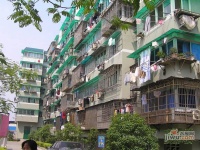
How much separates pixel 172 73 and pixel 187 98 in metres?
1.55

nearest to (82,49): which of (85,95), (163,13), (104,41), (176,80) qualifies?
(85,95)

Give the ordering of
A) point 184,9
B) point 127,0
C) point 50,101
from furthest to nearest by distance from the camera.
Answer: point 50,101, point 184,9, point 127,0

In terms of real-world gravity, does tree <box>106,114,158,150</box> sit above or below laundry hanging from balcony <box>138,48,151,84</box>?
below

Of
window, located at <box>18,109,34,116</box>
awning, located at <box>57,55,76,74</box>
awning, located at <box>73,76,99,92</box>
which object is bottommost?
window, located at <box>18,109,34,116</box>

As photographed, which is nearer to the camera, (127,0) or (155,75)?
(127,0)

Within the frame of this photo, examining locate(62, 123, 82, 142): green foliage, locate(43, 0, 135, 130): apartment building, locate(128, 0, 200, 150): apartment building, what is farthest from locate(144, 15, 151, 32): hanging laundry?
locate(62, 123, 82, 142): green foliage

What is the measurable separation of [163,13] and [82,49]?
19501 millimetres

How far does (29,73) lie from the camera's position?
51.4 ft

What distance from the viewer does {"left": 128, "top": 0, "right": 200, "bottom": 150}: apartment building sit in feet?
52.2

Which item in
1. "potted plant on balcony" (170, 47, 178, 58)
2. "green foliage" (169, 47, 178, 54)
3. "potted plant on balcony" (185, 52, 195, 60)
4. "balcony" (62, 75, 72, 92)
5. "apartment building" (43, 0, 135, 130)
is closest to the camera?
"potted plant on balcony" (170, 47, 178, 58)

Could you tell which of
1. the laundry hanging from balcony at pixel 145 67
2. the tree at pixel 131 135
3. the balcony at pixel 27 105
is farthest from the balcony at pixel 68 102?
the tree at pixel 131 135

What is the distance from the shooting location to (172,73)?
16422 millimetres

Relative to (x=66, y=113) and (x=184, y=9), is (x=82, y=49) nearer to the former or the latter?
(x=66, y=113)

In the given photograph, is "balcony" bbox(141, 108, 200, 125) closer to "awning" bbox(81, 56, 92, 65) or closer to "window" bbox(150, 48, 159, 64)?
"window" bbox(150, 48, 159, 64)
